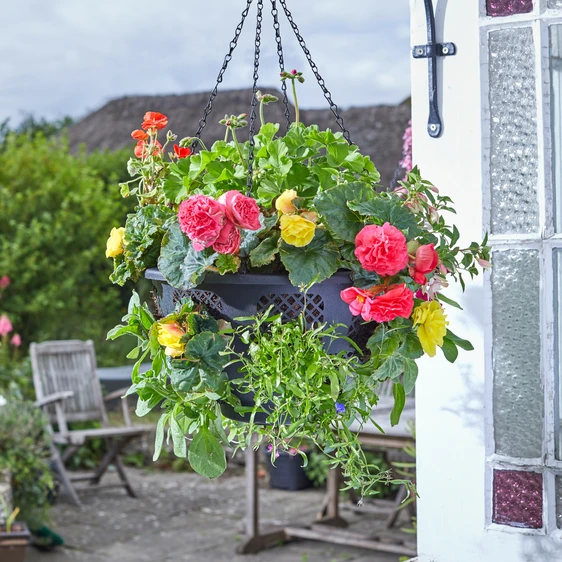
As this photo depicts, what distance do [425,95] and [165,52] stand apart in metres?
9.36

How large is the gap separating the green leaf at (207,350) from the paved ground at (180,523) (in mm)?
3530

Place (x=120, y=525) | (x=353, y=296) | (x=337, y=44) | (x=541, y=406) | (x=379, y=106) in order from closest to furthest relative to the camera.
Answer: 1. (x=353, y=296)
2. (x=541, y=406)
3. (x=120, y=525)
4. (x=379, y=106)
5. (x=337, y=44)

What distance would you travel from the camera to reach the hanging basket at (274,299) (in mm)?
1175

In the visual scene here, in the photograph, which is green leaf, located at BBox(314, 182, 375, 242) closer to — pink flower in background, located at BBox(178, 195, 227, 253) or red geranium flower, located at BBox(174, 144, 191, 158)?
pink flower in background, located at BBox(178, 195, 227, 253)

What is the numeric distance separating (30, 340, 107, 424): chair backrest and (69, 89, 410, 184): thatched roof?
9.56 ft

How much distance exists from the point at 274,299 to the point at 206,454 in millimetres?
249

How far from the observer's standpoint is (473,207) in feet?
5.19

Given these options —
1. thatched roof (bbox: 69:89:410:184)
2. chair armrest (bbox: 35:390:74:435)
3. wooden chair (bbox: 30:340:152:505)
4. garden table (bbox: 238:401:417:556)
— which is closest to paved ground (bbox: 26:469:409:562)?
garden table (bbox: 238:401:417:556)

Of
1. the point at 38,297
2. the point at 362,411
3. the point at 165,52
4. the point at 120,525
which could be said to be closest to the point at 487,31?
the point at 362,411

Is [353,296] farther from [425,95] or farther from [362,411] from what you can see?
[425,95]

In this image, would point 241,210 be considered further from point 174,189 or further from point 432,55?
point 432,55

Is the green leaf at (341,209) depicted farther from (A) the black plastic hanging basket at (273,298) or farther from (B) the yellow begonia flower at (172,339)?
(B) the yellow begonia flower at (172,339)

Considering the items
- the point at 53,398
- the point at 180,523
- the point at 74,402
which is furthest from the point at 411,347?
the point at 74,402

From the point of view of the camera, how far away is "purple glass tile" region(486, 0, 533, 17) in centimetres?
153
